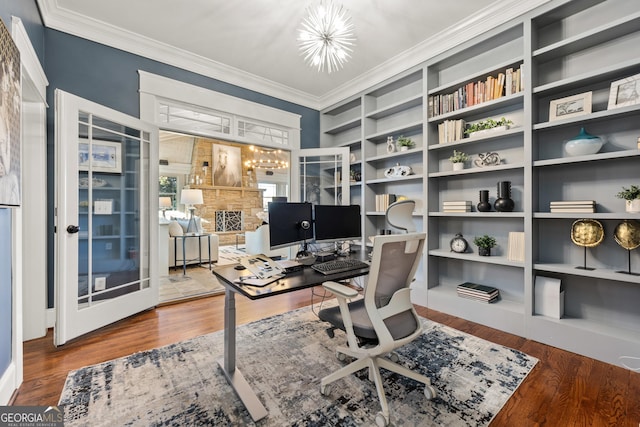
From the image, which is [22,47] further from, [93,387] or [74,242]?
[93,387]

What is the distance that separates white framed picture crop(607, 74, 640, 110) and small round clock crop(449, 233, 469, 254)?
61.8 inches

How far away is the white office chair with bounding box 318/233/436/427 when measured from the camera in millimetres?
1474

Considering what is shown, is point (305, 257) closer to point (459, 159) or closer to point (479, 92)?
point (459, 159)

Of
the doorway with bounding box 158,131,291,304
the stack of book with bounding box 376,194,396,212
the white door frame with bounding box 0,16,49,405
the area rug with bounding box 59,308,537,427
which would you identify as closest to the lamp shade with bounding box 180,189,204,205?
the doorway with bounding box 158,131,291,304

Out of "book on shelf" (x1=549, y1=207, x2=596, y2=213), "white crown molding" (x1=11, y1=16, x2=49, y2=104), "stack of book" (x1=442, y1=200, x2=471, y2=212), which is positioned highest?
"white crown molding" (x1=11, y1=16, x2=49, y2=104)

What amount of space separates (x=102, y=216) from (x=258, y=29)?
2.39 metres

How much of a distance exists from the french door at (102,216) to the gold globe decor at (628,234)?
13.8 feet

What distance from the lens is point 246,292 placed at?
1495 millimetres

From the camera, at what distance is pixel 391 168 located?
12.3ft

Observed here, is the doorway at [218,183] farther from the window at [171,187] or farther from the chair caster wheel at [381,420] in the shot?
the chair caster wheel at [381,420]

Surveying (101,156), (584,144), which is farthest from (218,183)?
(584,144)

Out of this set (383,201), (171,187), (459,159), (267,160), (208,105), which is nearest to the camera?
(459,159)

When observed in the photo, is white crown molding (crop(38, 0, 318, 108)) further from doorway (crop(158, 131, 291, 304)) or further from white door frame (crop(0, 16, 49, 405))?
doorway (crop(158, 131, 291, 304))

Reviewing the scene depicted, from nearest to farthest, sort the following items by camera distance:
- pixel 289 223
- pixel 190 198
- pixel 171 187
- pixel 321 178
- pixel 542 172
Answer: pixel 289 223
pixel 542 172
pixel 321 178
pixel 190 198
pixel 171 187
